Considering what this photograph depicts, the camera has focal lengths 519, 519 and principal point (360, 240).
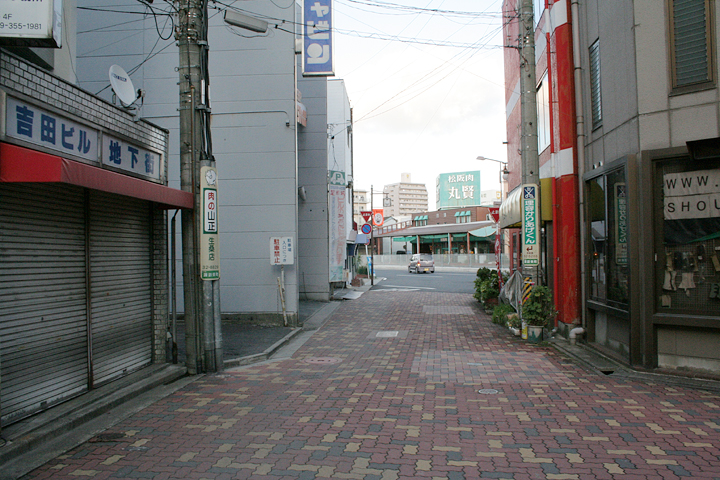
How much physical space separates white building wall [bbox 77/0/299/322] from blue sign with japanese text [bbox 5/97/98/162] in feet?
24.6

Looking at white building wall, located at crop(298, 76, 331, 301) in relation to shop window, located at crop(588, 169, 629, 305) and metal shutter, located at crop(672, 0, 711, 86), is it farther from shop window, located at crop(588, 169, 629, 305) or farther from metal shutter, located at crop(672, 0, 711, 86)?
metal shutter, located at crop(672, 0, 711, 86)

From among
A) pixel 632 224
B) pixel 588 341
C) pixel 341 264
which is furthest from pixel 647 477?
pixel 341 264

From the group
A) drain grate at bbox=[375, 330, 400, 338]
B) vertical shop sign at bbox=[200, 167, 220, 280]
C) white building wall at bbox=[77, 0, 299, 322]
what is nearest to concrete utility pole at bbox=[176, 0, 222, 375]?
vertical shop sign at bbox=[200, 167, 220, 280]

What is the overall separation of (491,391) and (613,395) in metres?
1.61

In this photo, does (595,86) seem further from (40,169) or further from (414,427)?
(40,169)

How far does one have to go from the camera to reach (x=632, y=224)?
27.1ft

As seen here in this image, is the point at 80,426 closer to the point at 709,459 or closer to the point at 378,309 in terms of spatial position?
→ the point at 709,459

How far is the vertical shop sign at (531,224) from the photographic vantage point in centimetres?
1128

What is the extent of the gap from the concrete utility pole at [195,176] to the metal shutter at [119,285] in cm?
65

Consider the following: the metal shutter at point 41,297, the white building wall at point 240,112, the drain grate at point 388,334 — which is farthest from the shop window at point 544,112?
→ the metal shutter at point 41,297

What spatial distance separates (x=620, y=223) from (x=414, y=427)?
5592mm

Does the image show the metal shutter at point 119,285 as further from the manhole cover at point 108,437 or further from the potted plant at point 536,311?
the potted plant at point 536,311

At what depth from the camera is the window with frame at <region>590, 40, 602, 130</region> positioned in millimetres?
9969

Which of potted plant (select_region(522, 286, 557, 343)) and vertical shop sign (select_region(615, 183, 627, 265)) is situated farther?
potted plant (select_region(522, 286, 557, 343))
